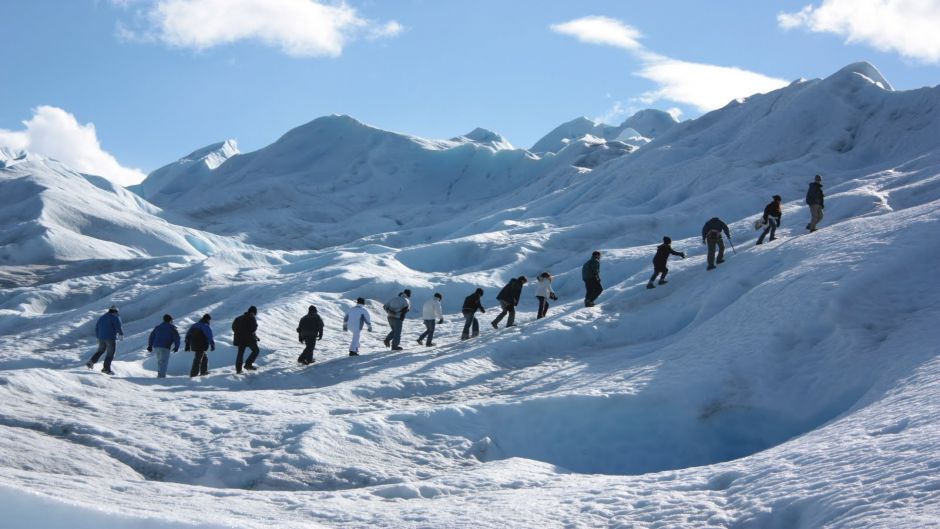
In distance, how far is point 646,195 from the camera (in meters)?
47.9

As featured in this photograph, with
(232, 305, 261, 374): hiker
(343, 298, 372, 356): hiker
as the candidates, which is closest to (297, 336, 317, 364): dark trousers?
(343, 298, 372, 356): hiker

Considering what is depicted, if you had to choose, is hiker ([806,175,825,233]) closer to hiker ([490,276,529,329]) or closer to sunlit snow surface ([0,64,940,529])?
sunlit snow surface ([0,64,940,529])

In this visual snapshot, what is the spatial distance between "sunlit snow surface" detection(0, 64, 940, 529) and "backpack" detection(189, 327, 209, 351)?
33.9 inches

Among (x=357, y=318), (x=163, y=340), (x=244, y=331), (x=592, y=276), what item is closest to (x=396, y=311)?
(x=357, y=318)

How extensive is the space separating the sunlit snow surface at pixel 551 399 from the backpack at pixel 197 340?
0.86 m

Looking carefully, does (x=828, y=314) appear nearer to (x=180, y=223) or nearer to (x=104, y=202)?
(x=104, y=202)

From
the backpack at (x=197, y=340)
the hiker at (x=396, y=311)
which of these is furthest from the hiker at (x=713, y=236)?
the backpack at (x=197, y=340)

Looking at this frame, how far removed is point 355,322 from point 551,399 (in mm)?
7681

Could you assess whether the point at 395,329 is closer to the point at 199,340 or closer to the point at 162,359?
the point at 199,340

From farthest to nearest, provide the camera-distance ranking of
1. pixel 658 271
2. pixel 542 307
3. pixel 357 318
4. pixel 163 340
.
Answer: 1. pixel 542 307
2. pixel 658 271
3. pixel 357 318
4. pixel 163 340

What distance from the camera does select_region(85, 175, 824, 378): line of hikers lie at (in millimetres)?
19234

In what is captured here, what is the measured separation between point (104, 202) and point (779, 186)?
52784 mm

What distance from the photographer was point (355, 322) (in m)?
21.6

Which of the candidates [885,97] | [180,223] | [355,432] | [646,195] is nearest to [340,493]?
[355,432]
